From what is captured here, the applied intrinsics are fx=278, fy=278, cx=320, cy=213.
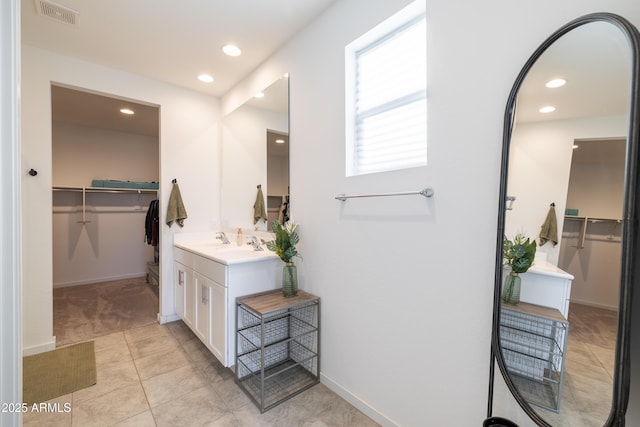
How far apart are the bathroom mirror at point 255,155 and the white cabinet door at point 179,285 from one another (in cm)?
68

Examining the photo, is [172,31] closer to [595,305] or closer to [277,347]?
[277,347]

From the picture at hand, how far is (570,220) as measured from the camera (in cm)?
105

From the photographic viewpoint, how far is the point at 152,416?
1754mm

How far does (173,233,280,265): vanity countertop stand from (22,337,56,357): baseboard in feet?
4.33

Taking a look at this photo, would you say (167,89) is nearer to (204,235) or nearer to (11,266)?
(204,235)

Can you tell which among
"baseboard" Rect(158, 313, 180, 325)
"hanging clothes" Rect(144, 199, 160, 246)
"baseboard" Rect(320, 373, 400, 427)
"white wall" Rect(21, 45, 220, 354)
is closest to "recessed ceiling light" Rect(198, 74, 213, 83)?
"white wall" Rect(21, 45, 220, 354)

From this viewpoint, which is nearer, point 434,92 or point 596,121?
point 596,121

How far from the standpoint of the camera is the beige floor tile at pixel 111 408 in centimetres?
172

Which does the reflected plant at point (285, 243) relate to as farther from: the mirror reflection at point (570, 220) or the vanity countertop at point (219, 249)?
the mirror reflection at point (570, 220)

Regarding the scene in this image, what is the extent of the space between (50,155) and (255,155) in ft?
6.05

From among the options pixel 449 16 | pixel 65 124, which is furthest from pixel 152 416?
pixel 65 124

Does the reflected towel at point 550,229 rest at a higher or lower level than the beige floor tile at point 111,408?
higher

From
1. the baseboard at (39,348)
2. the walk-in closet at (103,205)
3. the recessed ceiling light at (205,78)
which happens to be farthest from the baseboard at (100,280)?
the recessed ceiling light at (205,78)

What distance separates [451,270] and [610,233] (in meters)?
0.58
